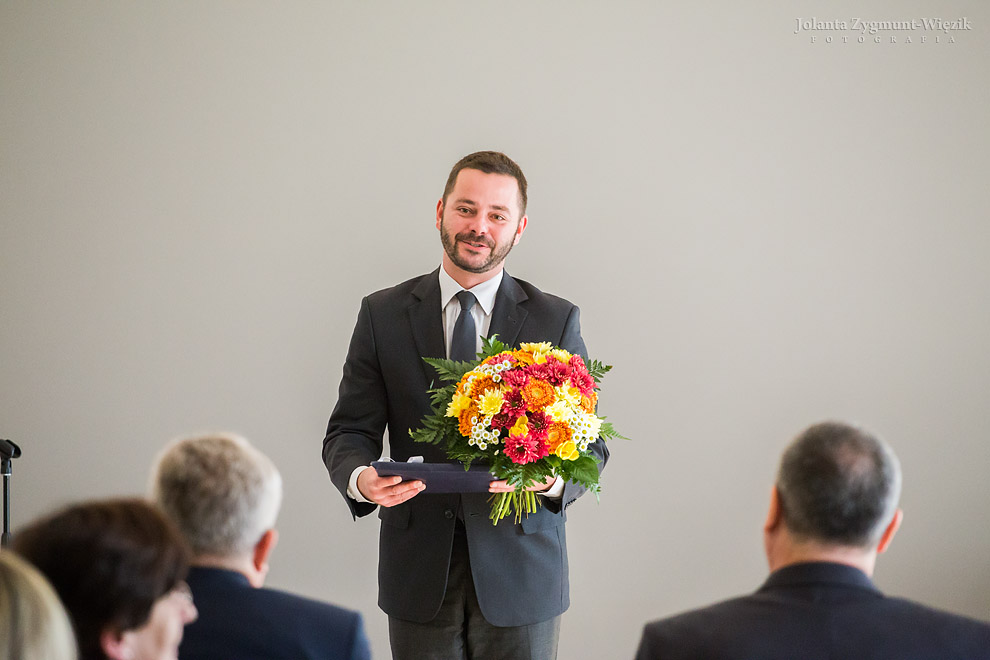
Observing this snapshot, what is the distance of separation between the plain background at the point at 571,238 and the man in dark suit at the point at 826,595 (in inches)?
101

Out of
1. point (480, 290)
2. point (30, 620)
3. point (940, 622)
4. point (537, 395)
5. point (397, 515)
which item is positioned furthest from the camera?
point (480, 290)

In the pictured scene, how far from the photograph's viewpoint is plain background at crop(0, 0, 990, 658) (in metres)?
4.32

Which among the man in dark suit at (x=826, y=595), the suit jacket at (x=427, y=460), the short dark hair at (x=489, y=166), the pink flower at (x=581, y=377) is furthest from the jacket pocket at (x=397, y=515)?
the man in dark suit at (x=826, y=595)

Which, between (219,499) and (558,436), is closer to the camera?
(219,499)

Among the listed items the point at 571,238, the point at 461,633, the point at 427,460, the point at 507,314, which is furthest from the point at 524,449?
the point at 571,238

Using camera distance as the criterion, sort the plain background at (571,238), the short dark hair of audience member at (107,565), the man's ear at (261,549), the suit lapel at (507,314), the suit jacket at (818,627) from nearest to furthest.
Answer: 1. the short dark hair of audience member at (107,565)
2. the suit jacket at (818,627)
3. the man's ear at (261,549)
4. the suit lapel at (507,314)
5. the plain background at (571,238)

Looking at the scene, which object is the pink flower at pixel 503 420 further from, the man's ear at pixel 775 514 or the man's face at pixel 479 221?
the man's ear at pixel 775 514

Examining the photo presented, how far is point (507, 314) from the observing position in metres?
3.11

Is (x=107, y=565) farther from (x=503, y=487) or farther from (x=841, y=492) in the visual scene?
(x=503, y=487)

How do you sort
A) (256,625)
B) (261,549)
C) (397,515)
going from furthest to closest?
(397,515) < (261,549) < (256,625)

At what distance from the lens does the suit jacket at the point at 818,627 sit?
1.63m

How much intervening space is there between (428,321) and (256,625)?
4.96 feet

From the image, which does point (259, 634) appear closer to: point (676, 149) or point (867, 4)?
point (676, 149)

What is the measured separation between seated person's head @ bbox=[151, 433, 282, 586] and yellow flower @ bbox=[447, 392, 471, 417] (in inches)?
33.0
